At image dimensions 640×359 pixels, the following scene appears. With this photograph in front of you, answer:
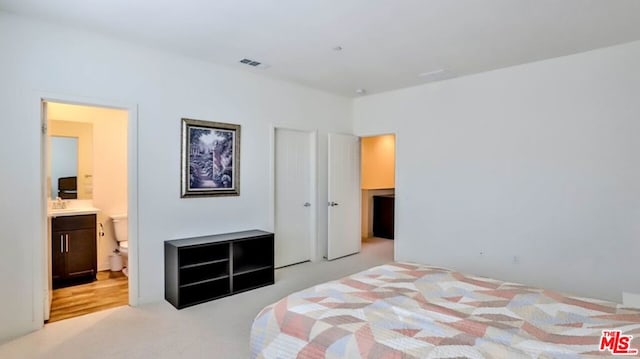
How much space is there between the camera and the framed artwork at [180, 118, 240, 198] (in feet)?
12.8

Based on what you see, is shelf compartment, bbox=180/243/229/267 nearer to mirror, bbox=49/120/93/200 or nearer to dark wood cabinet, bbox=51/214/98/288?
dark wood cabinet, bbox=51/214/98/288

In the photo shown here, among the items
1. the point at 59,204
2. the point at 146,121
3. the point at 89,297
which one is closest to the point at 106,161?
the point at 59,204

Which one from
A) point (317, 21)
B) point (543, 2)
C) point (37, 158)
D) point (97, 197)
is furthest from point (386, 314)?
point (97, 197)

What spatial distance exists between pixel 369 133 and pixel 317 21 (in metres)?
2.91

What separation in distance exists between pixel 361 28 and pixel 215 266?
9.45ft

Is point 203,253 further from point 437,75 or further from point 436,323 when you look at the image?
point 437,75

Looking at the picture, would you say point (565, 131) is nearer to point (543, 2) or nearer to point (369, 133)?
point (543, 2)

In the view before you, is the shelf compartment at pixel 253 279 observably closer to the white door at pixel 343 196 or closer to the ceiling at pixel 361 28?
the white door at pixel 343 196

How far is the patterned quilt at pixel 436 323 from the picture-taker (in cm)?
145

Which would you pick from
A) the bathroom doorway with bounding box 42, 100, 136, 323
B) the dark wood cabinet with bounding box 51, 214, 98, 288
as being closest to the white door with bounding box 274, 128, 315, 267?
the bathroom doorway with bounding box 42, 100, 136, 323

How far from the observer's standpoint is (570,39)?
332 cm

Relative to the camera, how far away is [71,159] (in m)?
4.67

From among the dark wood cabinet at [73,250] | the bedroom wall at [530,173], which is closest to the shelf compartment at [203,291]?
the dark wood cabinet at [73,250]
